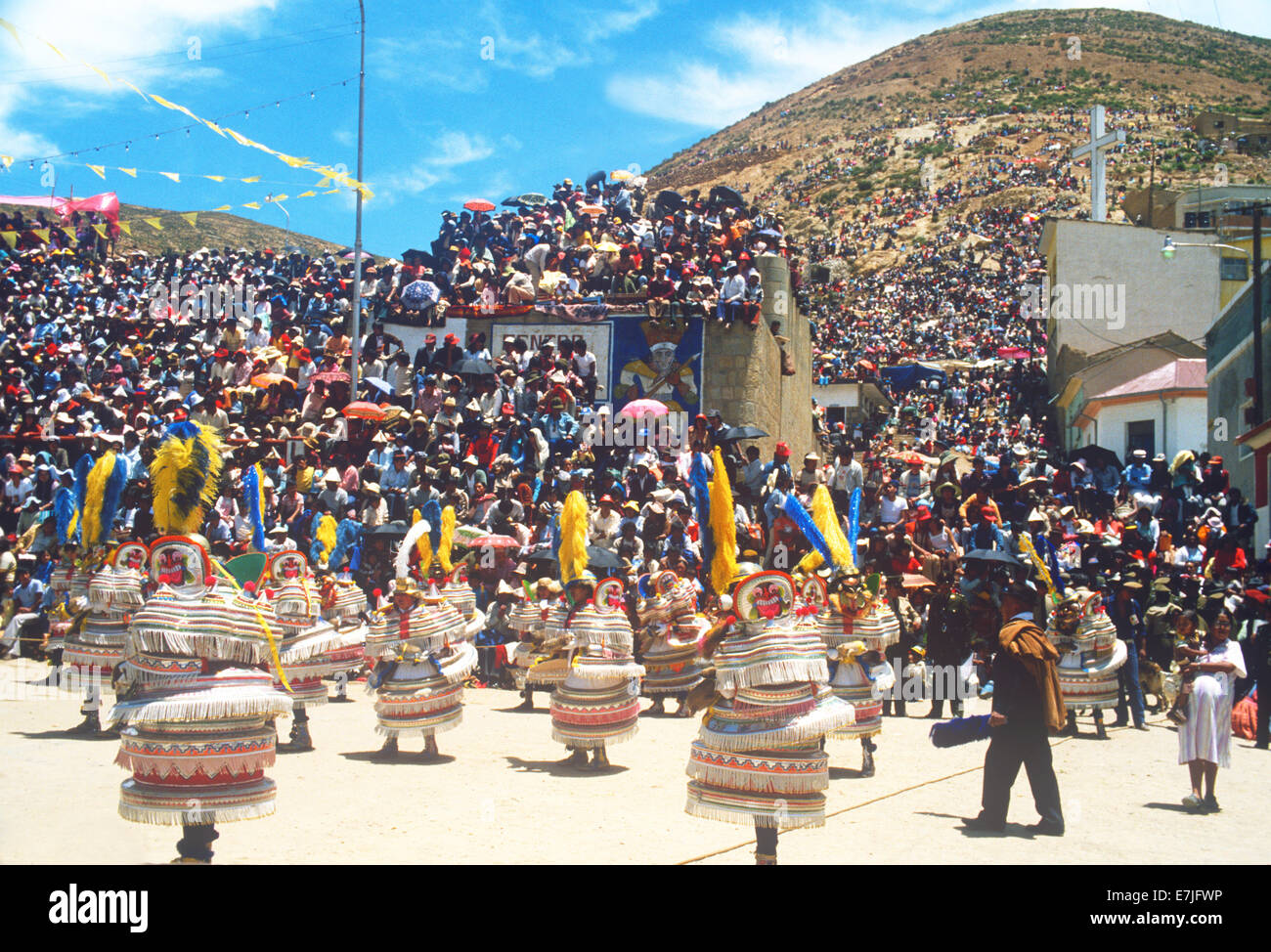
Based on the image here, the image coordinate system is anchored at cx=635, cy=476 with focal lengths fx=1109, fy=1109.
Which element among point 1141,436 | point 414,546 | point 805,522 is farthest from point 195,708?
point 1141,436

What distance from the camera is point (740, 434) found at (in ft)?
62.4

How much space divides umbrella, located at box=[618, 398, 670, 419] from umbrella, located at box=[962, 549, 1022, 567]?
23.0 feet

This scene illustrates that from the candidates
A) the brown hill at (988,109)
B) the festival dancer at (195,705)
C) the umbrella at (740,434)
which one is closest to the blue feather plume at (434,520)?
the festival dancer at (195,705)

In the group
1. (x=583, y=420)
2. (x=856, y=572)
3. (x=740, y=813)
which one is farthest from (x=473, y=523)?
(x=740, y=813)

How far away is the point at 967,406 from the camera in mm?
35719

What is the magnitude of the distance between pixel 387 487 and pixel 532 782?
30.9 feet

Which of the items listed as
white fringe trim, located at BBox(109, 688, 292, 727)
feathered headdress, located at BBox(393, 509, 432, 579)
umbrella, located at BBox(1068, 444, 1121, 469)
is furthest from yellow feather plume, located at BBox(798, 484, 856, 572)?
umbrella, located at BBox(1068, 444, 1121, 469)

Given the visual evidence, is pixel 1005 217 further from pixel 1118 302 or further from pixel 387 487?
pixel 387 487

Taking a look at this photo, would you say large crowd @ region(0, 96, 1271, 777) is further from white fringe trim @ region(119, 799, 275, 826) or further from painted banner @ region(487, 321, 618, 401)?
white fringe trim @ region(119, 799, 275, 826)

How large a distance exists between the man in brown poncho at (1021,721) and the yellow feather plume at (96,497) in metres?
8.87

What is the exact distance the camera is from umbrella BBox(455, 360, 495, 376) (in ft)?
68.3

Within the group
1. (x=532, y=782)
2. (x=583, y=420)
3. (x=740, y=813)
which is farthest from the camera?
(x=583, y=420)

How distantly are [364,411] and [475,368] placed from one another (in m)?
2.28

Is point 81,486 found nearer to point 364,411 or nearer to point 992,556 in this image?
point 364,411
